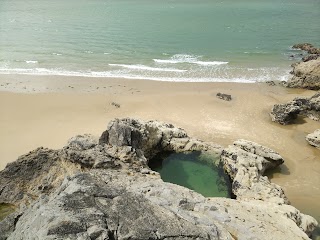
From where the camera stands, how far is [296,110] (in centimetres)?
1923

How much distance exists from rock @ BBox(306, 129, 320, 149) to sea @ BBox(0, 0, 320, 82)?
34.5 feet

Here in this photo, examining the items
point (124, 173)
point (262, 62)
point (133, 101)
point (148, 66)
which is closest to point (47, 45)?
point (148, 66)

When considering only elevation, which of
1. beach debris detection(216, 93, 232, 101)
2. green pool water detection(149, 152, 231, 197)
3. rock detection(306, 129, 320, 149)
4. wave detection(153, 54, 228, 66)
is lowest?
green pool water detection(149, 152, 231, 197)

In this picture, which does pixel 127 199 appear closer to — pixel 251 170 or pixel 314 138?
pixel 251 170

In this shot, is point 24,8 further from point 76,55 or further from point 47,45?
point 76,55

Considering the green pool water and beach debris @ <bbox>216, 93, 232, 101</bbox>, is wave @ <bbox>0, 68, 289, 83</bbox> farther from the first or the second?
the green pool water

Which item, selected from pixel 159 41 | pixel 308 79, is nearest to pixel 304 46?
pixel 308 79

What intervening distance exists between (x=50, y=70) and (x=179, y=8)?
3956 centimetres

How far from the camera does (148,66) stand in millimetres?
31000

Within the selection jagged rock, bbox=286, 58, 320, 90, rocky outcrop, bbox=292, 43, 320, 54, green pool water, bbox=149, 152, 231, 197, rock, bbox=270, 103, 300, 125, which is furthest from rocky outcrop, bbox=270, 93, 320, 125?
rocky outcrop, bbox=292, 43, 320, 54

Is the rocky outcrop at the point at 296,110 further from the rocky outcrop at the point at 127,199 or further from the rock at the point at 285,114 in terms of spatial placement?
the rocky outcrop at the point at 127,199

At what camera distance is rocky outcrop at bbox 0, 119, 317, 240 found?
6566 millimetres

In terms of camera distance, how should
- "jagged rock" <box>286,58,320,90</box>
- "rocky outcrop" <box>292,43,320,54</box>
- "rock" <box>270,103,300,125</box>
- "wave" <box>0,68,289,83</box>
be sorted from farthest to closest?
1. "rocky outcrop" <box>292,43,320,54</box>
2. "wave" <box>0,68,289,83</box>
3. "jagged rock" <box>286,58,320,90</box>
4. "rock" <box>270,103,300,125</box>

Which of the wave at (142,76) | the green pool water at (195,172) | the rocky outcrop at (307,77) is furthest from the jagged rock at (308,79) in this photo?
the green pool water at (195,172)
